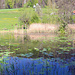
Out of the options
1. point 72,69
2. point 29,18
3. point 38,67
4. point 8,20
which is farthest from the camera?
point 8,20

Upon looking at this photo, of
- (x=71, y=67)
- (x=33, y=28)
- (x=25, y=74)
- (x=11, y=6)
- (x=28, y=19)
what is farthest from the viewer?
(x=11, y=6)

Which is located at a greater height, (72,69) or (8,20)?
(72,69)

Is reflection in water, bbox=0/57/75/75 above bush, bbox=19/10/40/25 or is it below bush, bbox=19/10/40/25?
below

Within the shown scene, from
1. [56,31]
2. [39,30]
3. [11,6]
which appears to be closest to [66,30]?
[56,31]

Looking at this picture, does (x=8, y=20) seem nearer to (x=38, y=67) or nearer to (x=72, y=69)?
(x=38, y=67)

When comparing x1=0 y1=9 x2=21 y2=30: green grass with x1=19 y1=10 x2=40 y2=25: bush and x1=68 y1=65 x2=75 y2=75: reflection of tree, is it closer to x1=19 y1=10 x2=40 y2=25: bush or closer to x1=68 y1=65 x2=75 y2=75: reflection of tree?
x1=19 y1=10 x2=40 y2=25: bush

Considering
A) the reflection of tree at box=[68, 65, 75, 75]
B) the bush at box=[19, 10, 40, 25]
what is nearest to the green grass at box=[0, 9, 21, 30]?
the bush at box=[19, 10, 40, 25]

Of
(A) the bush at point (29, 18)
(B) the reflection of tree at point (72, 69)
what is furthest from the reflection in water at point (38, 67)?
(A) the bush at point (29, 18)

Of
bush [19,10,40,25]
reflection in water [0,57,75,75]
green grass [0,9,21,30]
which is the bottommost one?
green grass [0,9,21,30]

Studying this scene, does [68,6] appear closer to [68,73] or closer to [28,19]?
[28,19]

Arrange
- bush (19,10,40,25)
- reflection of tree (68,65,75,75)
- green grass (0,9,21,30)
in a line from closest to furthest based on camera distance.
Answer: reflection of tree (68,65,75,75) < bush (19,10,40,25) < green grass (0,9,21,30)

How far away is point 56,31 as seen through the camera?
659 inches

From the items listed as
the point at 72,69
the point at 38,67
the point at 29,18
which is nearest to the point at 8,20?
the point at 29,18

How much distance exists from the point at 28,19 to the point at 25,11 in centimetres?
154
